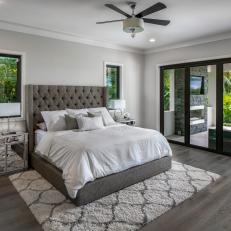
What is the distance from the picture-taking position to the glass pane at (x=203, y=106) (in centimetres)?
502

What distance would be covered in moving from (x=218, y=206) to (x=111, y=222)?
4.55 feet

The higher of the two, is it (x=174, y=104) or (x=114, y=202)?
(x=174, y=104)

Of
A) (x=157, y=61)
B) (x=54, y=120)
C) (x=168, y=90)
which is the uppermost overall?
(x=157, y=61)

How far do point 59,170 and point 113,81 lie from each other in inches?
135

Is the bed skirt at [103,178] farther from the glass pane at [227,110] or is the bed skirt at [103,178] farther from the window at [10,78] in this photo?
the glass pane at [227,110]

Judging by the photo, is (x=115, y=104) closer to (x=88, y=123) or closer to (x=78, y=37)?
(x=88, y=123)

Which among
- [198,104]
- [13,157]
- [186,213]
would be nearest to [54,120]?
[13,157]

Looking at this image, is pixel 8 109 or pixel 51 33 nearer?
pixel 8 109

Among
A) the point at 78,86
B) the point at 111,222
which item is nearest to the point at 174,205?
the point at 111,222

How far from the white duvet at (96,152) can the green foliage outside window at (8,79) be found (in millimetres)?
1247

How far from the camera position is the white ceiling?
3.11 m

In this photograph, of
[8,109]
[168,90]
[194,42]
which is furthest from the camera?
[168,90]

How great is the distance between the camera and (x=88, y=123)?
3.94 metres

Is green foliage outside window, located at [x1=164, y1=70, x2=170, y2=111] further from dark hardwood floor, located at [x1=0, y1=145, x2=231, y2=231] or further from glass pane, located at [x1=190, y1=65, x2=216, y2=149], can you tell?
dark hardwood floor, located at [x1=0, y1=145, x2=231, y2=231]
